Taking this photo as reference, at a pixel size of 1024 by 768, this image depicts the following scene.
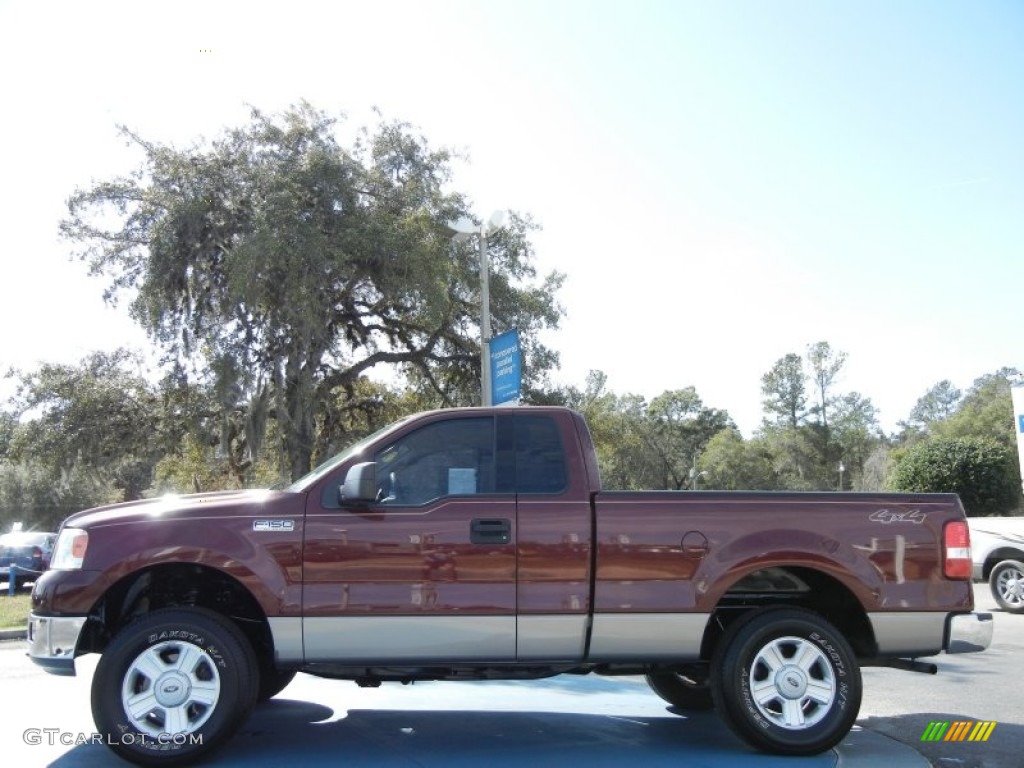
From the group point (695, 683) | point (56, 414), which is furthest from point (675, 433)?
point (695, 683)

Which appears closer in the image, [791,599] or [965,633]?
[965,633]

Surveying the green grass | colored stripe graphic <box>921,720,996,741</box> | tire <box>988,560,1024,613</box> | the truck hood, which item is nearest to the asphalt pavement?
colored stripe graphic <box>921,720,996,741</box>

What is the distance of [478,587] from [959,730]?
140 inches

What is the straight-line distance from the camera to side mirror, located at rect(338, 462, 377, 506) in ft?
16.2

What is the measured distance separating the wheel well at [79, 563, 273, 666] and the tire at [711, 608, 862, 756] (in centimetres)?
275

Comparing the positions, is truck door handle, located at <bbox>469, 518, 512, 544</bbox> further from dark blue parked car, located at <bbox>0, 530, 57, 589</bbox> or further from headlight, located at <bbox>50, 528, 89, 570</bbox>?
dark blue parked car, located at <bbox>0, 530, 57, 589</bbox>

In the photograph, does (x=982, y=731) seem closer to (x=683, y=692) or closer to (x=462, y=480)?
(x=683, y=692)

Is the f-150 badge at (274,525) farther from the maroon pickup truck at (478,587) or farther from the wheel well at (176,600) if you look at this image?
the wheel well at (176,600)

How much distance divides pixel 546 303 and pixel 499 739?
752 inches

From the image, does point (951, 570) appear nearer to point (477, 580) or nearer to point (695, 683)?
point (695, 683)

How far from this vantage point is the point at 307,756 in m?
A: 5.10

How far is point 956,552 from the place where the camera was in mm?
5305

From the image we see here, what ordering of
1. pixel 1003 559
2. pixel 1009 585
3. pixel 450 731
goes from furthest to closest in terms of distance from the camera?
pixel 1003 559, pixel 1009 585, pixel 450 731

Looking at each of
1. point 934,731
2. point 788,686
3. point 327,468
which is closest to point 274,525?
point 327,468
